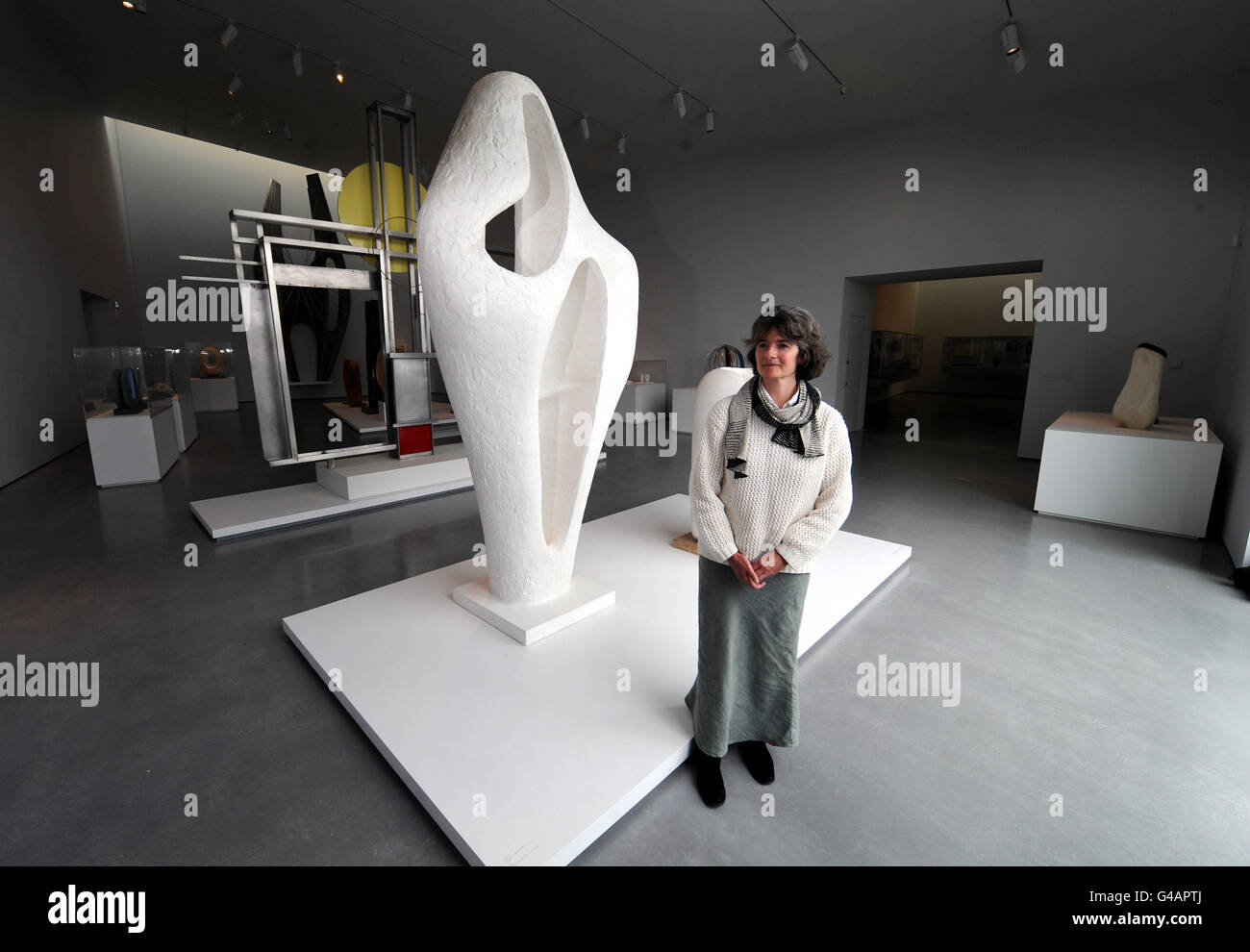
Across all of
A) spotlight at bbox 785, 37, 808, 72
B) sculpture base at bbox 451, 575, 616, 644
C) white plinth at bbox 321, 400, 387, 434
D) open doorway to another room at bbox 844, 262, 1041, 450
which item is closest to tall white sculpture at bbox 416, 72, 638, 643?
sculpture base at bbox 451, 575, 616, 644

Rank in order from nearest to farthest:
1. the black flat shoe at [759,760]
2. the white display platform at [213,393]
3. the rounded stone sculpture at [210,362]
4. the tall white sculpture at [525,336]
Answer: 1. the black flat shoe at [759,760]
2. the tall white sculpture at [525,336]
3. the white display platform at [213,393]
4. the rounded stone sculpture at [210,362]

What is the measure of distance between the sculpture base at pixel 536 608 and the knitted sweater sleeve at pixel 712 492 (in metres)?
1.21

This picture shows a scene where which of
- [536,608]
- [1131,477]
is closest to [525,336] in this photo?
[536,608]

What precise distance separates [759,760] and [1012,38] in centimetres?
661

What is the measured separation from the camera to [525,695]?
233 cm

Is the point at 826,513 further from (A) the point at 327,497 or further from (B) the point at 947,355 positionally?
(B) the point at 947,355

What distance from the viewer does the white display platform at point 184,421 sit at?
718 cm

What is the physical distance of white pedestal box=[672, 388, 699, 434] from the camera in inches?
380

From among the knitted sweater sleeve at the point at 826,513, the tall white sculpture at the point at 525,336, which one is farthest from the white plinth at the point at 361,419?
the knitted sweater sleeve at the point at 826,513

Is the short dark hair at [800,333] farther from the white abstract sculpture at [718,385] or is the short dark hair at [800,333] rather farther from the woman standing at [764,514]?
the white abstract sculpture at [718,385]
